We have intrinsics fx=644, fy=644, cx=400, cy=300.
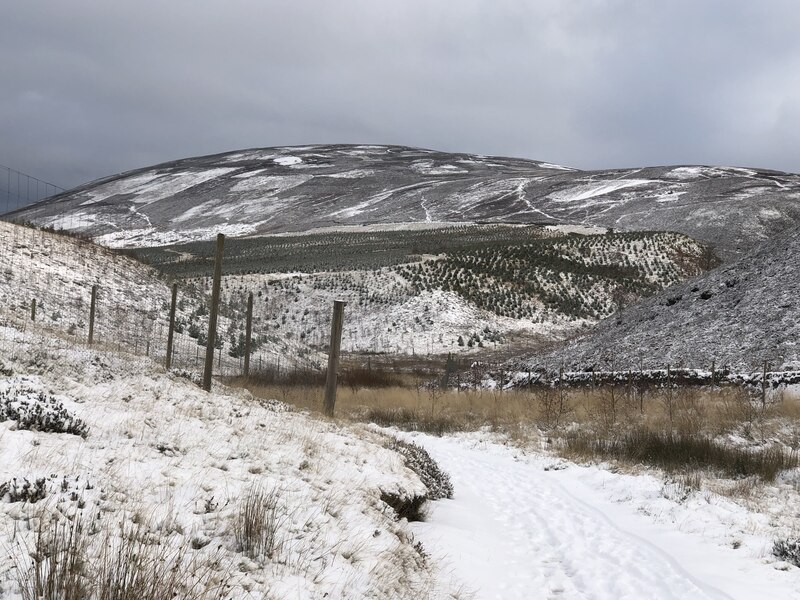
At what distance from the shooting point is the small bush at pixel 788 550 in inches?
264

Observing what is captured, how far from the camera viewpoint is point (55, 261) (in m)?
30.6

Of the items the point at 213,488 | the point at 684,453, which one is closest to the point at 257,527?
the point at 213,488

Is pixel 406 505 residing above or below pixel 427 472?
above

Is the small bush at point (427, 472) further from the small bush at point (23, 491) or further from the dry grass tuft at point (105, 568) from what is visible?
the small bush at point (23, 491)

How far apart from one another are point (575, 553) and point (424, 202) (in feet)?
453

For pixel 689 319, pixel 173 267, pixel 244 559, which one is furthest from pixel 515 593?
pixel 173 267

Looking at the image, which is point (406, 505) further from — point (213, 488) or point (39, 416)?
point (39, 416)

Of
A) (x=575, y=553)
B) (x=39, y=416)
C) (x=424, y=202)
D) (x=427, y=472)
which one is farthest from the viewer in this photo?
(x=424, y=202)

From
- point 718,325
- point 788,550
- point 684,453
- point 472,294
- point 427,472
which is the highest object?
point 718,325

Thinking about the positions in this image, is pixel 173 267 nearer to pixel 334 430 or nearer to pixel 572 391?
pixel 572 391

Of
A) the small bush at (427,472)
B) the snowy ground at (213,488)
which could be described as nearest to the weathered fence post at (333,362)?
the small bush at (427,472)

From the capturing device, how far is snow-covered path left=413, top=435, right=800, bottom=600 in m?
6.25

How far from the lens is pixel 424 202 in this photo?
143 meters

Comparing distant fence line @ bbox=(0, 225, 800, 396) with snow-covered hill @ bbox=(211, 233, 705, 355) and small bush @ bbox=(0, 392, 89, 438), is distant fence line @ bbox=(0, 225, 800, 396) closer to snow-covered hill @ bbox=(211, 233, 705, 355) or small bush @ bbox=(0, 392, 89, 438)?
snow-covered hill @ bbox=(211, 233, 705, 355)
